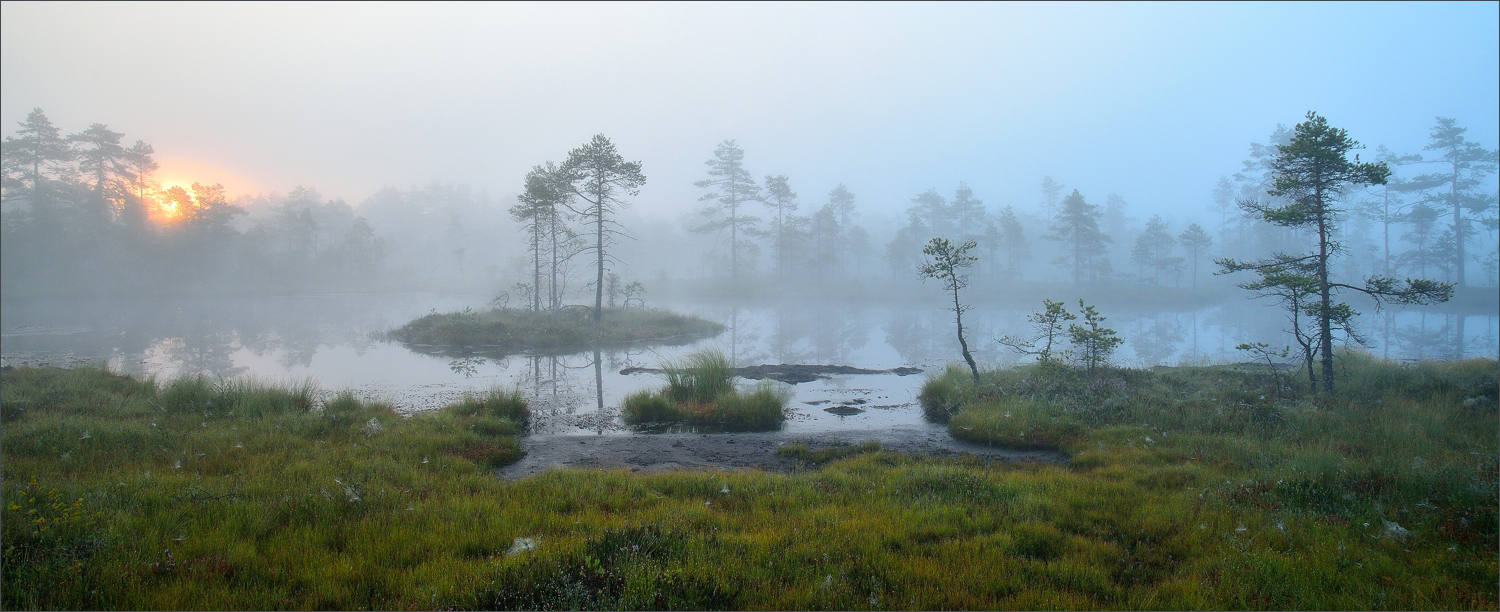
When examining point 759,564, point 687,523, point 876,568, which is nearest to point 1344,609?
point 876,568

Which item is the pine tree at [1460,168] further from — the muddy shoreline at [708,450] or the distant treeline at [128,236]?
the distant treeline at [128,236]

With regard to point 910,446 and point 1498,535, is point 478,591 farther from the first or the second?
point 1498,535

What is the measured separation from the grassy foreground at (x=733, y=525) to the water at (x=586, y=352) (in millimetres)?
4507

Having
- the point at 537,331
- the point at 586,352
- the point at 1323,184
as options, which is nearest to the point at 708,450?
the point at 1323,184

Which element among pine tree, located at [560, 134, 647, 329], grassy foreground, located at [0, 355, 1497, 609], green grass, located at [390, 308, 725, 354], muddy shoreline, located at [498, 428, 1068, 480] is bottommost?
muddy shoreline, located at [498, 428, 1068, 480]

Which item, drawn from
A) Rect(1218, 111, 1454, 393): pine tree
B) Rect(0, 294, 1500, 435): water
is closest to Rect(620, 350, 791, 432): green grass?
Rect(0, 294, 1500, 435): water

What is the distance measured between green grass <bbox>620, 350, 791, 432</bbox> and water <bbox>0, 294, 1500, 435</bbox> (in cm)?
52

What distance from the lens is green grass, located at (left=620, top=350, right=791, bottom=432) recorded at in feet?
40.2

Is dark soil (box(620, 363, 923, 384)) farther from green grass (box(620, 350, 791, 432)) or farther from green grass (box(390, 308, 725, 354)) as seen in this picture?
green grass (box(390, 308, 725, 354))

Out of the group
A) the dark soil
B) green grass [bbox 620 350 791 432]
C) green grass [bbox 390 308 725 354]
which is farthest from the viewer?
green grass [bbox 390 308 725 354]

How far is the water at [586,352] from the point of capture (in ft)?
49.5

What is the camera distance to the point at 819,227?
64.1 m

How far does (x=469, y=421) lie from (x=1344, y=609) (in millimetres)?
10864

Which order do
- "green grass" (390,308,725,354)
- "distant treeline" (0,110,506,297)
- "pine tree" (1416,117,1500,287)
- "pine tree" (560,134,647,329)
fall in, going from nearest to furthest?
"green grass" (390,308,725,354), "pine tree" (560,134,647,329), "pine tree" (1416,117,1500,287), "distant treeline" (0,110,506,297)
